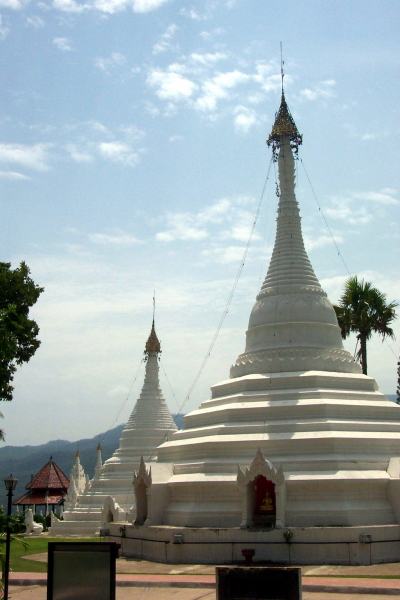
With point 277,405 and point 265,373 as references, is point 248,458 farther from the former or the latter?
point 265,373

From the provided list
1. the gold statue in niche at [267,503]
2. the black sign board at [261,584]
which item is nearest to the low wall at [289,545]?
the gold statue in niche at [267,503]

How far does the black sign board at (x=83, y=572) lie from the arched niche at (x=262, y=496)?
39.6 ft

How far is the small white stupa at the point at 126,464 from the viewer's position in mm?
40188

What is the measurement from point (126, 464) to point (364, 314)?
1752 cm

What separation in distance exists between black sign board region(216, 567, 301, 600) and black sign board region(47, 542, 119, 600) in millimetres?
2244

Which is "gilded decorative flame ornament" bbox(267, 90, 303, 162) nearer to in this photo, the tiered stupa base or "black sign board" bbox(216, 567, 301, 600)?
the tiered stupa base

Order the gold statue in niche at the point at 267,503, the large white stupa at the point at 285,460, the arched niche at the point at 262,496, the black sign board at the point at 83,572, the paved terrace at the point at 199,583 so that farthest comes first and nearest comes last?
1. the gold statue in niche at the point at 267,503
2. the arched niche at the point at 262,496
3. the large white stupa at the point at 285,460
4. the paved terrace at the point at 199,583
5. the black sign board at the point at 83,572

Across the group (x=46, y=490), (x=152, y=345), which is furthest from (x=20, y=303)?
(x=46, y=490)

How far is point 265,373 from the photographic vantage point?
1212 inches

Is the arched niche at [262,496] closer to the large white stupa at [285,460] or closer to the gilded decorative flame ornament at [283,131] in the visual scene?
the large white stupa at [285,460]

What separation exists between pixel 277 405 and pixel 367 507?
217 inches

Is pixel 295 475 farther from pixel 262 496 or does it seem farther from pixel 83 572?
pixel 83 572

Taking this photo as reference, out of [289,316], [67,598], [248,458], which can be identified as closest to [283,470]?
[248,458]

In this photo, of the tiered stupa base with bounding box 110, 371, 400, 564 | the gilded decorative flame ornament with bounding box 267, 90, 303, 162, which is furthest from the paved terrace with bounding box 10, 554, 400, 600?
the gilded decorative flame ornament with bounding box 267, 90, 303, 162
